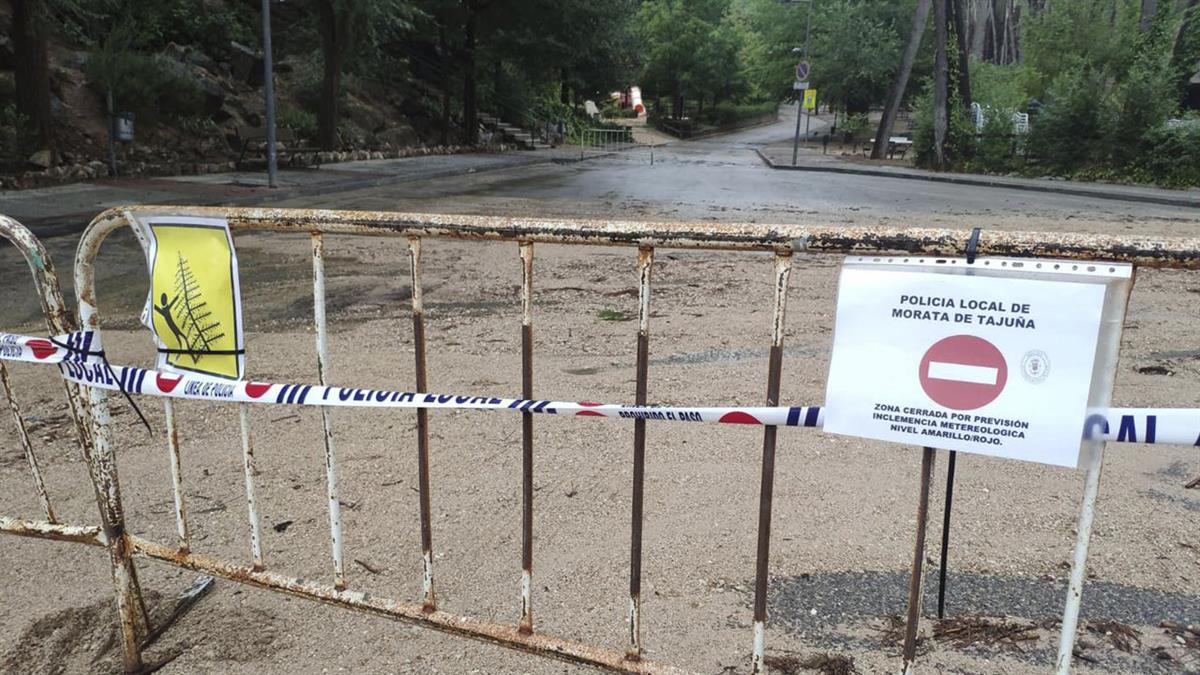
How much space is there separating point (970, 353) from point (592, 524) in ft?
6.89

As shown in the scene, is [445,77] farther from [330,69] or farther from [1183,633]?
[1183,633]

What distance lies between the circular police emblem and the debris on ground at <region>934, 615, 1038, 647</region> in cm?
136

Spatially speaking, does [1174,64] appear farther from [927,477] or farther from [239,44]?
[927,477]

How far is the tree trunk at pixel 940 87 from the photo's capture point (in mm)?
30078

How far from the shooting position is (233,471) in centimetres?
411

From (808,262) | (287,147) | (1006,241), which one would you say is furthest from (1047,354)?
(287,147)

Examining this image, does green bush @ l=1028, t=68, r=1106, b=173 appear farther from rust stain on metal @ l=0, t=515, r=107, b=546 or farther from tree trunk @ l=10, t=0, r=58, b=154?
rust stain on metal @ l=0, t=515, r=107, b=546

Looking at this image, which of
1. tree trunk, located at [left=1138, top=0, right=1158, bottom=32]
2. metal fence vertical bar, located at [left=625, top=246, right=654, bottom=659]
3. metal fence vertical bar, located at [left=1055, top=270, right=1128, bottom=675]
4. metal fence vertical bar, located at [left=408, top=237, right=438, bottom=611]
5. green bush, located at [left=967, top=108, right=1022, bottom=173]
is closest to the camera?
metal fence vertical bar, located at [left=1055, top=270, right=1128, bottom=675]

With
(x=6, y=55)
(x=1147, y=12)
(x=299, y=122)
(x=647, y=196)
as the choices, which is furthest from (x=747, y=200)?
(x=1147, y=12)

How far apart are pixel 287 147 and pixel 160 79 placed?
4.89 meters

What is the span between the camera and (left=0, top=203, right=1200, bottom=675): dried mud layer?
9.09 feet

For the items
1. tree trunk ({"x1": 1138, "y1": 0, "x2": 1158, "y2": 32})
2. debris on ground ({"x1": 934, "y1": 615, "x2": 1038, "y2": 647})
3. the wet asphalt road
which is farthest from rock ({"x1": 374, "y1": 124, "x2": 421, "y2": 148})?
debris on ground ({"x1": 934, "y1": 615, "x2": 1038, "y2": 647})

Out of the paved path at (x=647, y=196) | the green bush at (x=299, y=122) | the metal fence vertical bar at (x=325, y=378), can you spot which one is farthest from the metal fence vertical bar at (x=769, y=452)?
the green bush at (x=299, y=122)

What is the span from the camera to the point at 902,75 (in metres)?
34.8
